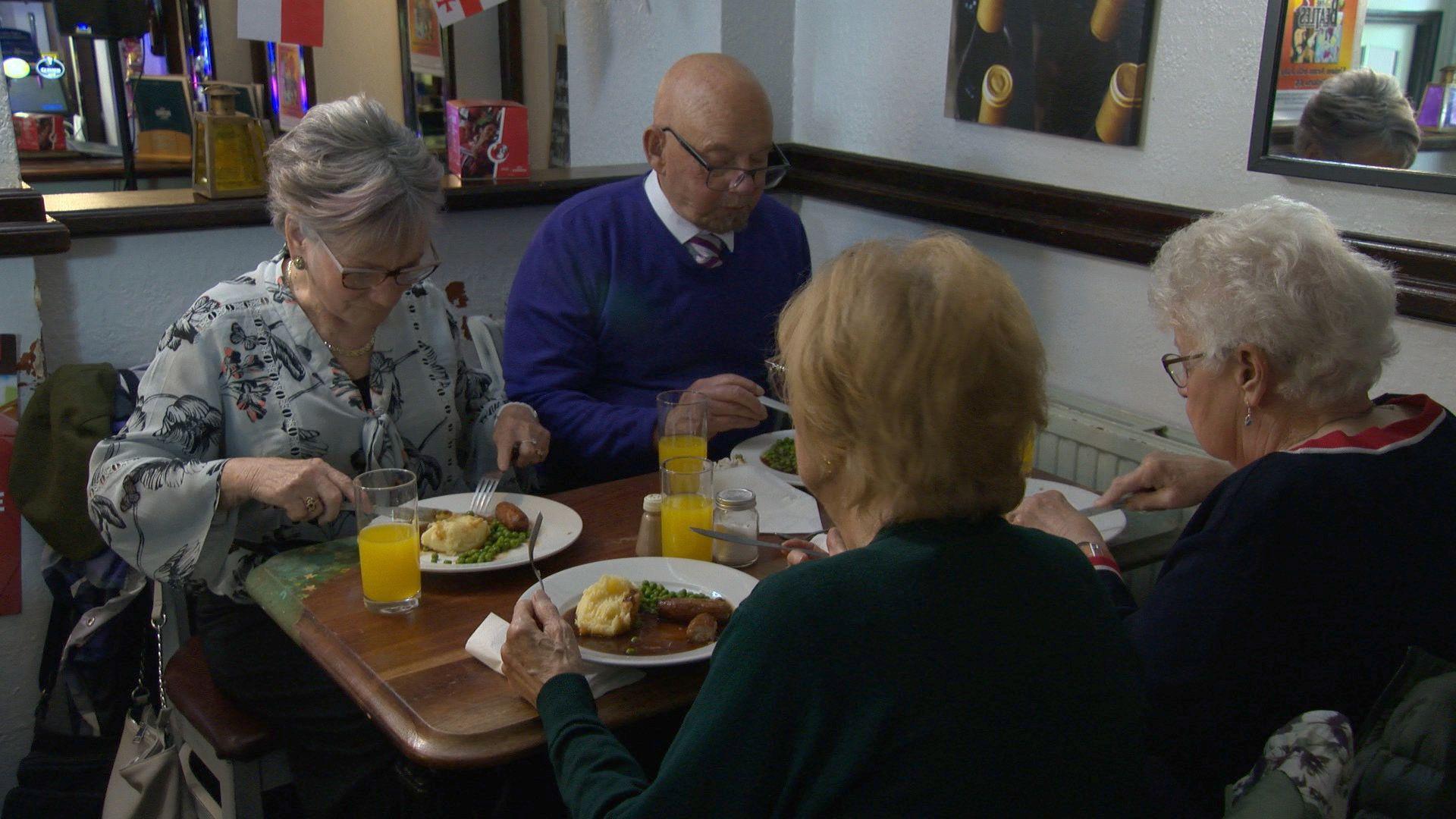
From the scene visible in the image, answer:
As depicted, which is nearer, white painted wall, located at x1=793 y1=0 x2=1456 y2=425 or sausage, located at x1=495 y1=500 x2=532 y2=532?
sausage, located at x1=495 y1=500 x2=532 y2=532

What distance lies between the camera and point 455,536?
5.63 ft

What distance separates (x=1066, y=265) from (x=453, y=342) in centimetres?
130

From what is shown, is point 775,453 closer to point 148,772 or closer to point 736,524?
point 736,524

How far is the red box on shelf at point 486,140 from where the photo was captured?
2.96 m

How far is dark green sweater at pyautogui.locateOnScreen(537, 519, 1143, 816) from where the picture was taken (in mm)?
1003

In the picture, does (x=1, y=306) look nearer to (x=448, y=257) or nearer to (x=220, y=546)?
(x=220, y=546)

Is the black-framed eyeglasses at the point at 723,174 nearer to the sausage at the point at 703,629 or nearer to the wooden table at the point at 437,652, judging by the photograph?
the wooden table at the point at 437,652

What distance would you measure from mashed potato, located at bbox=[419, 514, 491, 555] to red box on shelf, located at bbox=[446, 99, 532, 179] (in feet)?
4.80

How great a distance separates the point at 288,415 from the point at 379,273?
0.27 m

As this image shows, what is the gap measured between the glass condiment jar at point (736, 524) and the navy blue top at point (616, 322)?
563mm

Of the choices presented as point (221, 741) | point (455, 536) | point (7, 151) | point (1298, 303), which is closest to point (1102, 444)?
point (1298, 303)

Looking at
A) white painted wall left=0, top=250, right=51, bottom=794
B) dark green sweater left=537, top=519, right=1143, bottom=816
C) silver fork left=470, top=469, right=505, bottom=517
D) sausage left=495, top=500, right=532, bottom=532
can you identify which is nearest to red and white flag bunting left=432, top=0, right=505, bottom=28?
white painted wall left=0, top=250, right=51, bottom=794

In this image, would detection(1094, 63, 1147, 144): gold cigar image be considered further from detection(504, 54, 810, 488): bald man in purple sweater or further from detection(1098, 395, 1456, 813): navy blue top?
detection(1098, 395, 1456, 813): navy blue top

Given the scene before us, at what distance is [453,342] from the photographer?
219 centimetres
